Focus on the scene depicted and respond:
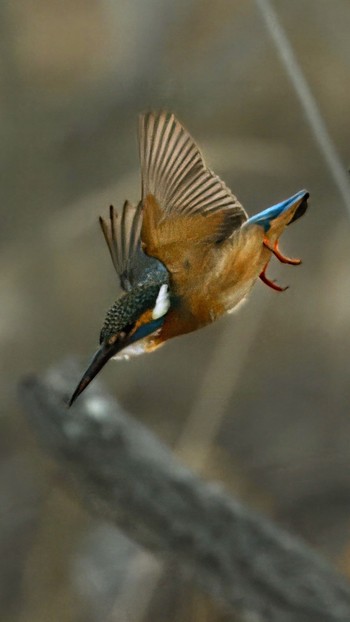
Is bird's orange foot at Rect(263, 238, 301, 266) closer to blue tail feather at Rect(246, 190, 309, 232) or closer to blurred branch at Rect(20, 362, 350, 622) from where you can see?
blue tail feather at Rect(246, 190, 309, 232)

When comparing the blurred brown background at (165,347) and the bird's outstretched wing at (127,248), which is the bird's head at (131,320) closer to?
the bird's outstretched wing at (127,248)

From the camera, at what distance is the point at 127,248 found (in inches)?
8.2

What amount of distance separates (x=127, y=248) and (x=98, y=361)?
0.13 feet

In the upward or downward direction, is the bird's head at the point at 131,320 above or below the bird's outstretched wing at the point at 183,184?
below

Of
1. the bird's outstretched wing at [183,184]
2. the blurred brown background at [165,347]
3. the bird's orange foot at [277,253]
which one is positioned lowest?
the blurred brown background at [165,347]

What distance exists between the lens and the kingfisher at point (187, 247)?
179 millimetres

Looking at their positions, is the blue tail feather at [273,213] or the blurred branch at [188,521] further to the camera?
the blurred branch at [188,521]

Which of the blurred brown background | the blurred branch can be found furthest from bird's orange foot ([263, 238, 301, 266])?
the blurred brown background

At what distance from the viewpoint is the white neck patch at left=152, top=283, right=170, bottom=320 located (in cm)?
19

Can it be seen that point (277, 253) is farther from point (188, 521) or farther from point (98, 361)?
point (188, 521)

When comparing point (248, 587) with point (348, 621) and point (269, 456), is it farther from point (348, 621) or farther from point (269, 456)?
point (269, 456)

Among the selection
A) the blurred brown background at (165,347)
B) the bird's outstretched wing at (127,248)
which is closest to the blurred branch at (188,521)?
the blurred brown background at (165,347)

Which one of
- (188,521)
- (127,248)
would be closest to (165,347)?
(188,521)

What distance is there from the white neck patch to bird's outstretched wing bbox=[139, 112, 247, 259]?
1 centimetres
